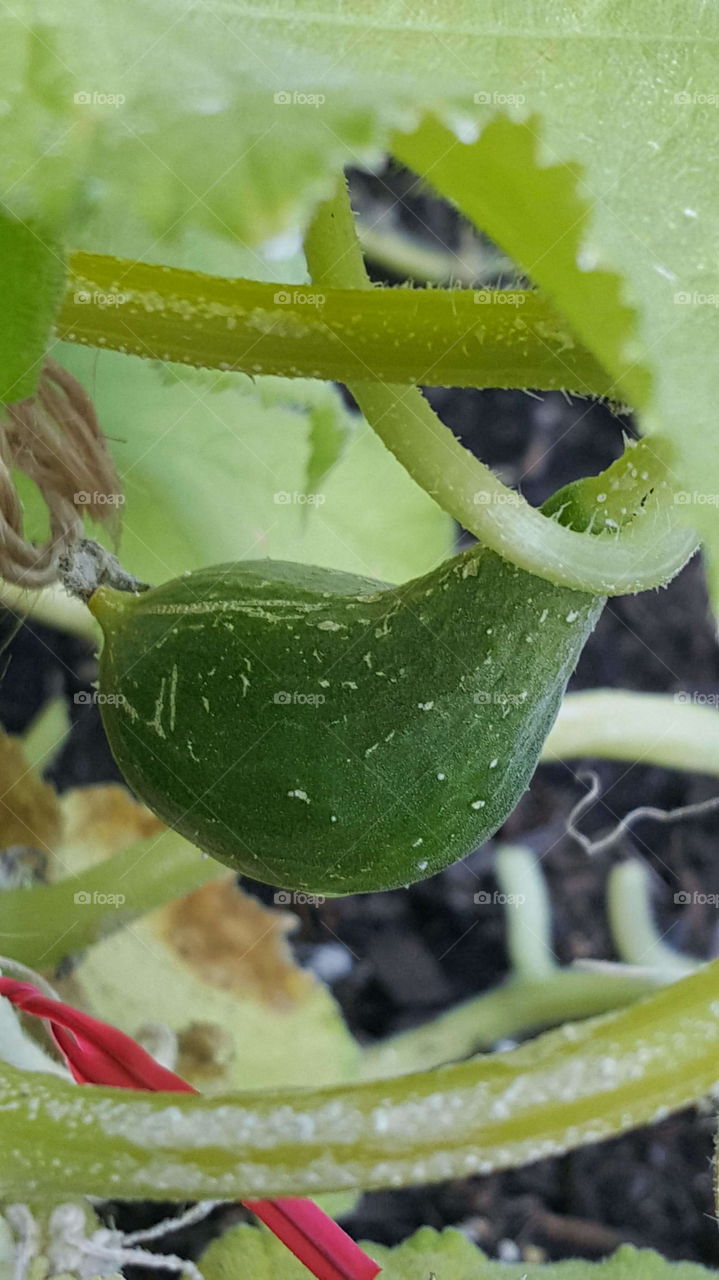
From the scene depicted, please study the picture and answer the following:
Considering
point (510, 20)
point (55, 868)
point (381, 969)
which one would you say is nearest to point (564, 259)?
point (510, 20)

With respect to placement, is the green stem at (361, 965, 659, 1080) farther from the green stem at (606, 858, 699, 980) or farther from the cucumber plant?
the cucumber plant

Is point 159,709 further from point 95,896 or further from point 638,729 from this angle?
point 638,729

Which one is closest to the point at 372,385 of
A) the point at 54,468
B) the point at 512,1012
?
the point at 54,468

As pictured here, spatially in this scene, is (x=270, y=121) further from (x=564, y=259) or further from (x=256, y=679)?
(x=256, y=679)

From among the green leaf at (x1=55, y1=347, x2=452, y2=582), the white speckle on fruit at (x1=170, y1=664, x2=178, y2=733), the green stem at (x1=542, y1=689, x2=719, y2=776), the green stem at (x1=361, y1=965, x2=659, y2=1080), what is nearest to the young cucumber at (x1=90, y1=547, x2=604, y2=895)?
the white speckle on fruit at (x1=170, y1=664, x2=178, y2=733)

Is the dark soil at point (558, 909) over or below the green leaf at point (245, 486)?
below

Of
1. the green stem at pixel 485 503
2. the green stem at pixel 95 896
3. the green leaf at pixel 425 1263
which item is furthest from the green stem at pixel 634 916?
the green stem at pixel 485 503

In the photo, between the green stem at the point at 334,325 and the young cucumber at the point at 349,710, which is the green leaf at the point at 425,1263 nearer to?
the young cucumber at the point at 349,710
